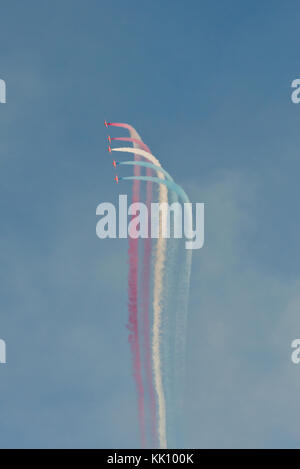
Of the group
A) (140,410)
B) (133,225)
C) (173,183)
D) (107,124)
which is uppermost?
(107,124)

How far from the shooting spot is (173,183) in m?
89.3

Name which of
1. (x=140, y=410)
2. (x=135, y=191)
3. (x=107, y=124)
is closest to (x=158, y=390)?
(x=140, y=410)

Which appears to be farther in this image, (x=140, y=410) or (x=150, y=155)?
(x=150, y=155)

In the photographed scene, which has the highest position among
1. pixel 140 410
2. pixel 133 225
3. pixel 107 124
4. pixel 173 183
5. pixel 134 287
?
pixel 107 124

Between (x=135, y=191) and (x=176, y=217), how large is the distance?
6205 millimetres

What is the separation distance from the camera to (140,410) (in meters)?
83.8
